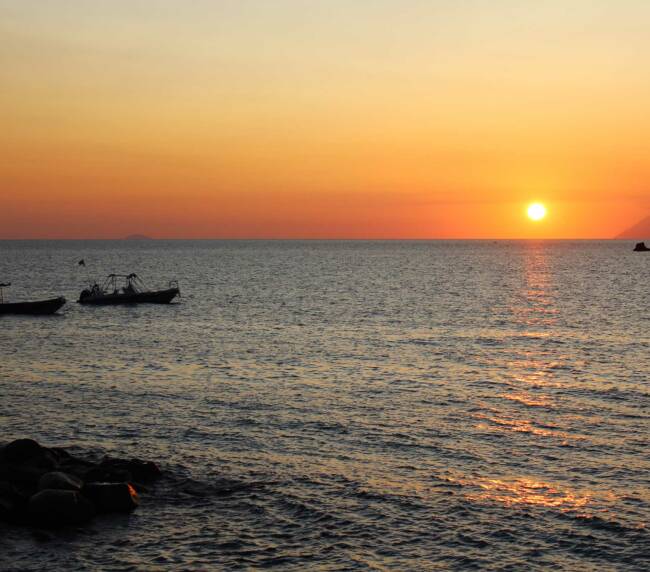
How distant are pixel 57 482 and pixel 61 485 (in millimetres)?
193

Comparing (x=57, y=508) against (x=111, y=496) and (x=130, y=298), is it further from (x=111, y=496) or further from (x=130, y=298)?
(x=130, y=298)

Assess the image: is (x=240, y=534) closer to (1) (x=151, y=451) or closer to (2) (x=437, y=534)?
(2) (x=437, y=534)

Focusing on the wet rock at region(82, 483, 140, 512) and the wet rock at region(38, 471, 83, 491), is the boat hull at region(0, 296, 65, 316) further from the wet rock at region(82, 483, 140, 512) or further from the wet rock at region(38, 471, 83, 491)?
the wet rock at region(82, 483, 140, 512)

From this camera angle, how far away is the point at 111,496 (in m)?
28.6

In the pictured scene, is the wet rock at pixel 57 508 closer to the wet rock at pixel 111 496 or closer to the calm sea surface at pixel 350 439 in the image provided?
the calm sea surface at pixel 350 439

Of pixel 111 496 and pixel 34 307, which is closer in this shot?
pixel 111 496

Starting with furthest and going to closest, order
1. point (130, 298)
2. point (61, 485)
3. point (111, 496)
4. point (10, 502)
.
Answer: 1. point (130, 298)
2. point (111, 496)
3. point (61, 485)
4. point (10, 502)

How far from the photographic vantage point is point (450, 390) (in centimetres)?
4909

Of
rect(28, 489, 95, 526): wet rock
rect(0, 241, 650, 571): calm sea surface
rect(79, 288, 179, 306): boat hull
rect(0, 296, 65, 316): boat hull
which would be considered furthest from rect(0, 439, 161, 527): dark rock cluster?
rect(79, 288, 179, 306): boat hull

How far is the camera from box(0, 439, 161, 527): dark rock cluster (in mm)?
27391

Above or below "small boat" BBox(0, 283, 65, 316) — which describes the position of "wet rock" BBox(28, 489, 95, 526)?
below

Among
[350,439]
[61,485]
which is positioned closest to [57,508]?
[61,485]

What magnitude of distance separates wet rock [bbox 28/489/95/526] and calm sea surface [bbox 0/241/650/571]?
747 millimetres

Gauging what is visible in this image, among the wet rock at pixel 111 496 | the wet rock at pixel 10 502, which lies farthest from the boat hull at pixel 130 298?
the wet rock at pixel 111 496
